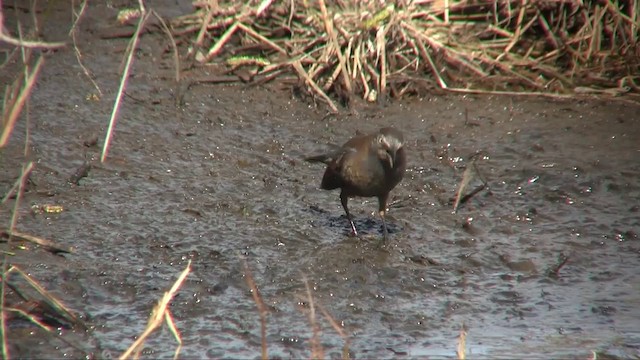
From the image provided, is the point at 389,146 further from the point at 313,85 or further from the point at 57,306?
the point at 57,306

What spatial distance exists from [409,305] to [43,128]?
325 cm

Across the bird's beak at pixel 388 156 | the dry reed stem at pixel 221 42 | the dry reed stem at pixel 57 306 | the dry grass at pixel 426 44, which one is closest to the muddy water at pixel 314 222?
the dry reed stem at pixel 57 306

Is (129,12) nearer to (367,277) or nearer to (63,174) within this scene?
(63,174)

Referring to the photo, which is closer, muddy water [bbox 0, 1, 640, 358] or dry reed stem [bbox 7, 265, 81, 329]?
dry reed stem [bbox 7, 265, 81, 329]

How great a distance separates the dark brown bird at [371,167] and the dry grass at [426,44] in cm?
155

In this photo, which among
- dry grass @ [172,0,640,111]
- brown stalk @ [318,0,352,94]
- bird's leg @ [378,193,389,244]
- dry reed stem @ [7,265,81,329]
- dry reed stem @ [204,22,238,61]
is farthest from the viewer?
dry reed stem @ [204,22,238,61]

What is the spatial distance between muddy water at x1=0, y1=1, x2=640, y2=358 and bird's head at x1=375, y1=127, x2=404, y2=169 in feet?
1.61

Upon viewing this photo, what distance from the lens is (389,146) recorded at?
6504 millimetres

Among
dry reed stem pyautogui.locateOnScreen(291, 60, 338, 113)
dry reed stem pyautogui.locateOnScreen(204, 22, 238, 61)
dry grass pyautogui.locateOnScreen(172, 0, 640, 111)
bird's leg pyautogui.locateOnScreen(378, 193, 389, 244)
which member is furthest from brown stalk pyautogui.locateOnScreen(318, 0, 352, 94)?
bird's leg pyautogui.locateOnScreen(378, 193, 389, 244)

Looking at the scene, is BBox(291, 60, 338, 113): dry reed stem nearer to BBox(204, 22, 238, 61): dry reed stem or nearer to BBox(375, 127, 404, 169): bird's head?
BBox(204, 22, 238, 61): dry reed stem

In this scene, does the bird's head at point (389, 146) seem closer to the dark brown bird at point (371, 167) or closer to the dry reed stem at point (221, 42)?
the dark brown bird at point (371, 167)

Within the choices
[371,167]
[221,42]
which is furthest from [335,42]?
[371,167]

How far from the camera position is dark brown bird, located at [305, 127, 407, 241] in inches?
258

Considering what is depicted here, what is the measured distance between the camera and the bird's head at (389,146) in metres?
6.51
